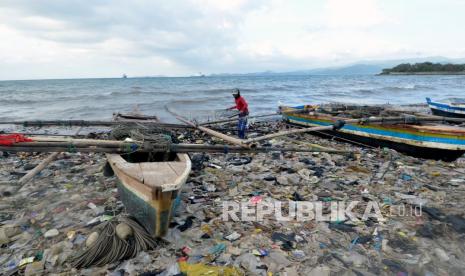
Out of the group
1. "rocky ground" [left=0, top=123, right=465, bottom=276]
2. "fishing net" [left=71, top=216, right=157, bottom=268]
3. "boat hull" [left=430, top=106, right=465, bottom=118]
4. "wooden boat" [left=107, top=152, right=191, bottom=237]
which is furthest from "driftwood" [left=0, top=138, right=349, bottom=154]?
"boat hull" [left=430, top=106, right=465, bottom=118]

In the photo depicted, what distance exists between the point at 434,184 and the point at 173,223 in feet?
19.8

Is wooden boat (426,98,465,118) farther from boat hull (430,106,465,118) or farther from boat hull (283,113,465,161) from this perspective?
boat hull (283,113,465,161)

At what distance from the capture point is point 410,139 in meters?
9.05

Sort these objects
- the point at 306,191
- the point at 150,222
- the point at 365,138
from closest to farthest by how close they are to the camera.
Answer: the point at 150,222, the point at 306,191, the point at 365,138

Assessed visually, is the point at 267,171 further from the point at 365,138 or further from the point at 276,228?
the point at 365,138

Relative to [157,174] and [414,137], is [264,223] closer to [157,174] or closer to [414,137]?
[157,174]

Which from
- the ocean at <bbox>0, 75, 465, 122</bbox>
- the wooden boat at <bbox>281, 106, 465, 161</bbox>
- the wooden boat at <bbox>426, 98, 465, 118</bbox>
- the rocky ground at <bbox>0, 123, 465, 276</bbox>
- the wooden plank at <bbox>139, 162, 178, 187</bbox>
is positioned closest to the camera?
the rocky ground at <bbox>0, 123, 465, 276</bbox>

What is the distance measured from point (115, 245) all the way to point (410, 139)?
8656 millimetres

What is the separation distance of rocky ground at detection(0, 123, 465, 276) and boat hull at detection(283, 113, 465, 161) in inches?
19.8

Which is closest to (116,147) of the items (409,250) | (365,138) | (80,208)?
(80,208)

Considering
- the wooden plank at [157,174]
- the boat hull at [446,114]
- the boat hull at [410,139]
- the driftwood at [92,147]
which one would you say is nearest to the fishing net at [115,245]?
the wooden plank at [157,174]

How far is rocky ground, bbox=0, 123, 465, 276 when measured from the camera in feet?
13.3

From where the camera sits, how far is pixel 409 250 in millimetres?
4379

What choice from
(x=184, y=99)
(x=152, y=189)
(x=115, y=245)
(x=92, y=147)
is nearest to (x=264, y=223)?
(x=152, y=189)
